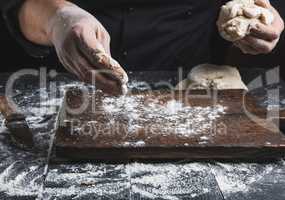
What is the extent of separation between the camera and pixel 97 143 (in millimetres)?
977

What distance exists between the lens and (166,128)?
1.05 meters

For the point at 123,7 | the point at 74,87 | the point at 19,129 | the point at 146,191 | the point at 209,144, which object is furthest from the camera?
the point at 123,7

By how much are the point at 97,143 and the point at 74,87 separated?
45cm

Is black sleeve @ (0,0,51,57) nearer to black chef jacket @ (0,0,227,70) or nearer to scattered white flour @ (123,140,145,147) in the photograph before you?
black chef jacket @ (0,0,227,70)

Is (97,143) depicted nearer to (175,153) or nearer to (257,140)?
(175,153)

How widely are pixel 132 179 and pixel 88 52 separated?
0.27 m

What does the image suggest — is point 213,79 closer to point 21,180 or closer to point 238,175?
point 238,175

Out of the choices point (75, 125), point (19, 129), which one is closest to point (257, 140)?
point (75, 125)

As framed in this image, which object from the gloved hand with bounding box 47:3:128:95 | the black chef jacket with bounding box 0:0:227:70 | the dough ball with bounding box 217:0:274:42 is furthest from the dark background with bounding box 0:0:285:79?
the gloved hand with bounding box 47:3:128:95

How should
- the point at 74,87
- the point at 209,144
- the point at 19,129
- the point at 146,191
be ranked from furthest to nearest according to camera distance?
1. the point at 74,87
2. the point at 19,129
3. the point at 209,144
4. the point at 146,191

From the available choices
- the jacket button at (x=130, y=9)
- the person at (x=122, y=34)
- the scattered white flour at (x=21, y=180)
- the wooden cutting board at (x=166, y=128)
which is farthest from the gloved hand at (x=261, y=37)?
the scattered white flour at (x=21, y=180)

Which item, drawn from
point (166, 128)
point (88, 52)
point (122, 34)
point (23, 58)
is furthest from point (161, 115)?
point (23, 58)

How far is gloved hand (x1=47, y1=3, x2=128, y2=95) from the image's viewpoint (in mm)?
999

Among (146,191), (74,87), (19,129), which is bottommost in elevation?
(146,191)
